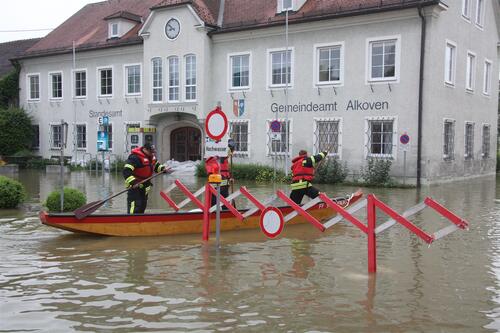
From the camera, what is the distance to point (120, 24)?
29.1 metres

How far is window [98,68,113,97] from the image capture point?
1166 inches

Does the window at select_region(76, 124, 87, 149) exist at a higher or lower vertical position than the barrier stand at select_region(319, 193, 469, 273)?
higher

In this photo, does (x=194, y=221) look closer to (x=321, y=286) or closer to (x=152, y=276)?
(x=152, y=276)

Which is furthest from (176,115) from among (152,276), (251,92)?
(152,276)

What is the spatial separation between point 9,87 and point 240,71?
54.3 feet

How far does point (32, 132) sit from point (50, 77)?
3.42m

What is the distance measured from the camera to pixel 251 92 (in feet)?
80.5

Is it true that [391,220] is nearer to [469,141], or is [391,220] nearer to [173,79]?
[469,141]

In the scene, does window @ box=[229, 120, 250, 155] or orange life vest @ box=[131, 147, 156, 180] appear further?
window @ box=[229, 120, 250, 155]

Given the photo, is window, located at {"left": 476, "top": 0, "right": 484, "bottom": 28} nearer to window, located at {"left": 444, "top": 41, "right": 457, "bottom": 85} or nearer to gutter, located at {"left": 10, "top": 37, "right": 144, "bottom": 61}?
window, located at {"left": 444, "top": 41, "right": 457, "bottom": 85}

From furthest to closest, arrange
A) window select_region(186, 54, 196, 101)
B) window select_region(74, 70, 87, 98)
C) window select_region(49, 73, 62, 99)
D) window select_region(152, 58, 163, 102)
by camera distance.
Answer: window select_region(49, 73, 62, 99)
window select_region(74, 70, 87, 98)
window select_region(152, 58, 163, 102)
window select_region(186, 54, 196, 101)

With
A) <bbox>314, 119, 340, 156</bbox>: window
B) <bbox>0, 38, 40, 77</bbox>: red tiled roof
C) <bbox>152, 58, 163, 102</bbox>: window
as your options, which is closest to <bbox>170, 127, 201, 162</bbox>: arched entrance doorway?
<bbox>152, 58, 163, 102</bbox>: window

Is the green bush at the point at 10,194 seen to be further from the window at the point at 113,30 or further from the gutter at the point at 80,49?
the window at the point at 113,30

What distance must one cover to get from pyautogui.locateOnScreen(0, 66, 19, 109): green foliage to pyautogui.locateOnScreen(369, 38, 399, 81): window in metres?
22.3
